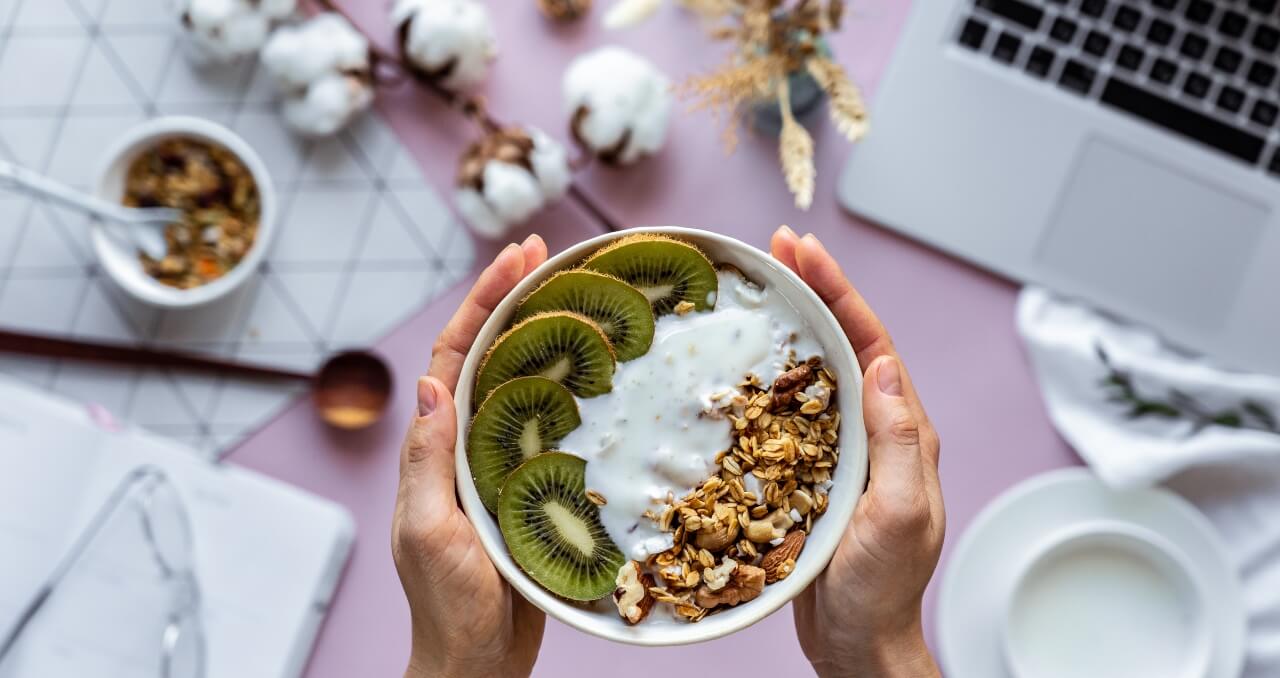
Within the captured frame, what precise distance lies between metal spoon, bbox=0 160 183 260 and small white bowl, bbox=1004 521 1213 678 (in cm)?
104

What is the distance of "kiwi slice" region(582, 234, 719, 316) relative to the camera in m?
0.79

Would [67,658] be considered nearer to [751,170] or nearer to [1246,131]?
[751,170]

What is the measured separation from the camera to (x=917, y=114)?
45.1 inches

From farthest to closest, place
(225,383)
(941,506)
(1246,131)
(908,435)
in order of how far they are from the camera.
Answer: (225,383), (1246,131), (941,506), (908,435)

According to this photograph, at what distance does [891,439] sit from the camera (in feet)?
2.55

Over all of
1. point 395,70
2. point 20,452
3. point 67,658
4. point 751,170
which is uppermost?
point 395,70

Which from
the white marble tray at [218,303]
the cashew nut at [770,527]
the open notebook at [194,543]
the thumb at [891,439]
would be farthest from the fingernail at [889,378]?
the open notebook at [194,543]

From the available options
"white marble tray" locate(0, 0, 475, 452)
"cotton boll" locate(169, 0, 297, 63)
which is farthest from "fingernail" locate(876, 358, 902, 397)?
"cotton boll" locate(169, 0, 297, 63)

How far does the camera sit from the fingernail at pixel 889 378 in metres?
0.79

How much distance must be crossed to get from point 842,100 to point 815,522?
0.40 m

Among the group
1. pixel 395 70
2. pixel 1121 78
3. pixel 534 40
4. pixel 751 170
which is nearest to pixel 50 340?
pixel 395 70

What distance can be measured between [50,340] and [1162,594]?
50.8 inches

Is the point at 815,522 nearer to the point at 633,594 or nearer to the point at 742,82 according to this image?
the point at 633,594

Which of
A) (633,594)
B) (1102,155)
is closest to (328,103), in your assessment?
(633,594)
